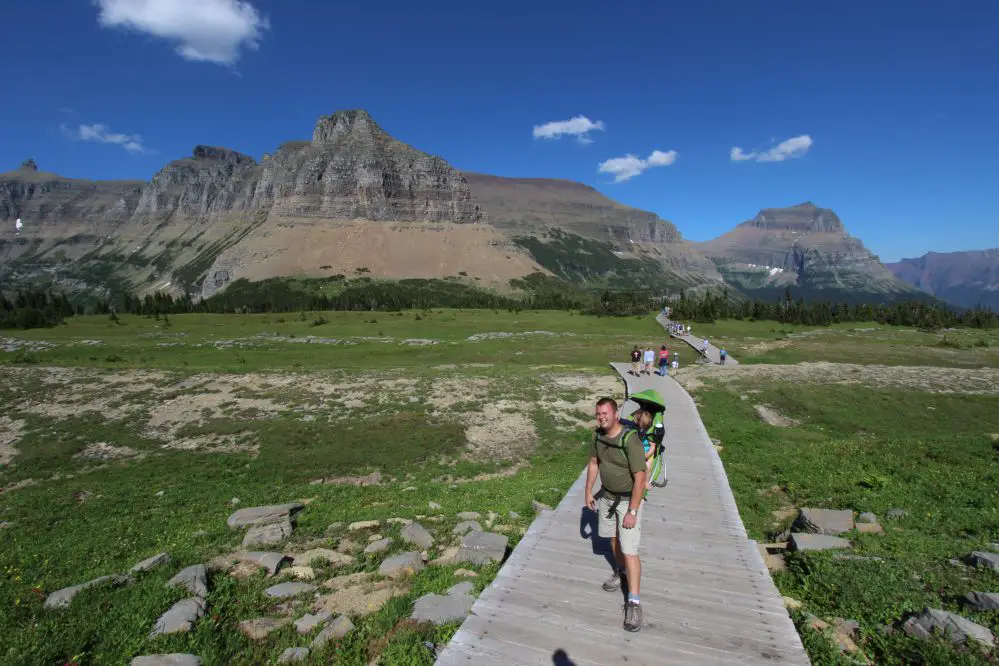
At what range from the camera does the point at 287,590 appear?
9.82m

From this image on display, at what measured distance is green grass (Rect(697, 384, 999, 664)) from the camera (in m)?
8.66

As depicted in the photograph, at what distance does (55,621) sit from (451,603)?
7.08 metres

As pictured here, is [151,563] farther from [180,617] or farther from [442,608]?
[442,608]

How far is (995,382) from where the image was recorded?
36000 millimetres

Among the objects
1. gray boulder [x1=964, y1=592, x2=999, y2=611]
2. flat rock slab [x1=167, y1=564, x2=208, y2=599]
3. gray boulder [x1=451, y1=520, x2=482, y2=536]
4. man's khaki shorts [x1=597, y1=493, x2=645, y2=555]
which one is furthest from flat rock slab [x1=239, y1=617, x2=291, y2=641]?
gray boulder [x1=964, y1=592, x2=999, y2=611]

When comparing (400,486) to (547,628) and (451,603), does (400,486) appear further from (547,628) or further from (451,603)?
(547,628)

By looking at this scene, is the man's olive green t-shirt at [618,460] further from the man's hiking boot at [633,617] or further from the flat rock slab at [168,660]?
the flat rock slab at [168,660]

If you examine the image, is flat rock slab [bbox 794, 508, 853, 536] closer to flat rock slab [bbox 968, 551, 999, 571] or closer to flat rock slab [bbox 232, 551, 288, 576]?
flat rock slab [bbox 968, 551, 999, 571]

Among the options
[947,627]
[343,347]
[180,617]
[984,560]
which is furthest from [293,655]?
[343,347]

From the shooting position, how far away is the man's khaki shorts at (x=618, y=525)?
8.55 meters

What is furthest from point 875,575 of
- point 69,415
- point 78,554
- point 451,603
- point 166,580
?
point 69,415

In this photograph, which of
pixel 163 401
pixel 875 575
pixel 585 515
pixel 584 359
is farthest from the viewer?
pixel 584 359

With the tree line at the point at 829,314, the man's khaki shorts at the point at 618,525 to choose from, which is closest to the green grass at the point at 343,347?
the tree line at the point at 829,314

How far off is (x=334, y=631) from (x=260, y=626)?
1.51 m
